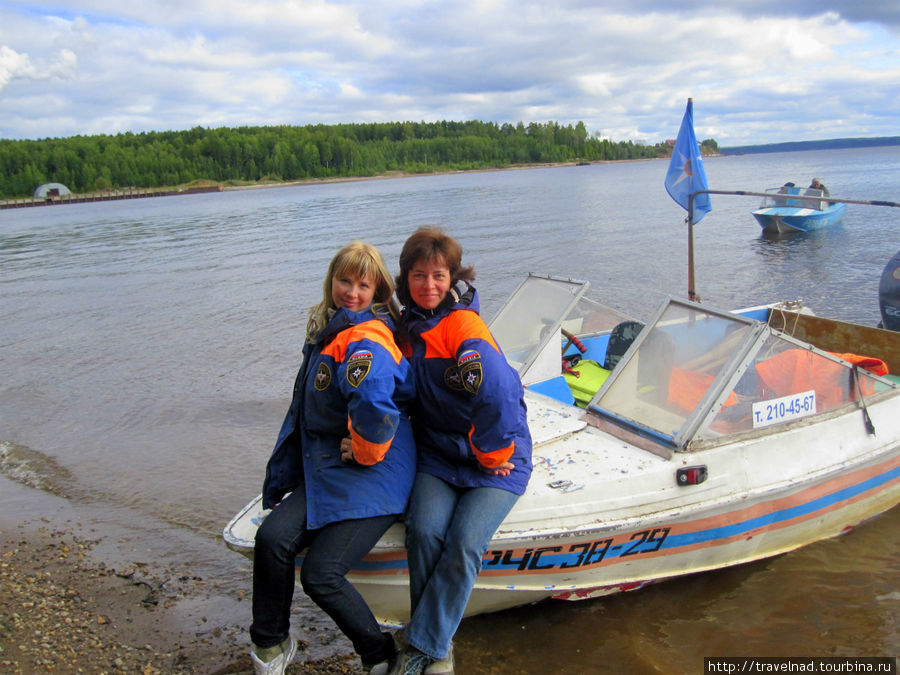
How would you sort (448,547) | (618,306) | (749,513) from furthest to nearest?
(618,306), (749,513), (448,547)

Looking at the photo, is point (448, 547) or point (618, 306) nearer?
point (448, 547)

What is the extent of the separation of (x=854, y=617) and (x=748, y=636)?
784 mm

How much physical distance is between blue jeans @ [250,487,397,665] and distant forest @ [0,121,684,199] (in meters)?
129

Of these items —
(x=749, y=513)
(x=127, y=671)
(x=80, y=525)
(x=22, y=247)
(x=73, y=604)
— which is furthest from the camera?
(x=22, y=247)

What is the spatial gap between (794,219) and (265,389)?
74.7ft

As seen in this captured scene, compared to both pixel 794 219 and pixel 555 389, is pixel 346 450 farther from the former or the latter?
pixel 794 219

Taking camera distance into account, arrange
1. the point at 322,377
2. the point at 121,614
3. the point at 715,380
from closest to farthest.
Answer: the point at 322,377 → the point at 715,380 → the point at 121,614

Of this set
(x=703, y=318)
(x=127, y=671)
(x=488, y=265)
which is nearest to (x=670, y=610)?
(x=703, y=318)

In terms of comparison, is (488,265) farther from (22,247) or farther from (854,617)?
(22,247)

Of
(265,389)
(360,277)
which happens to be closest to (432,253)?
(360,277)

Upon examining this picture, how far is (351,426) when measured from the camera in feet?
10.0

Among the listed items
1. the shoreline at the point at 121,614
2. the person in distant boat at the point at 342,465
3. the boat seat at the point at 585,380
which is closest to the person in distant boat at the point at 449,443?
the person in distant boat at the point at 342,465

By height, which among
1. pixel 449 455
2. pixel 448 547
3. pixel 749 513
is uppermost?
pixel 449 455

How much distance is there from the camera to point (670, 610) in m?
4.52
